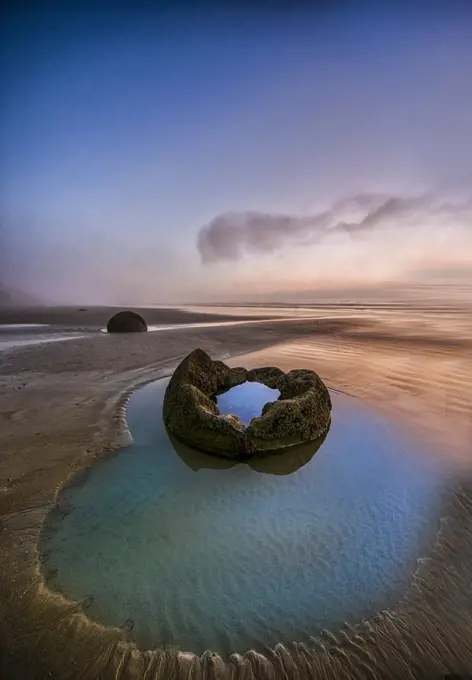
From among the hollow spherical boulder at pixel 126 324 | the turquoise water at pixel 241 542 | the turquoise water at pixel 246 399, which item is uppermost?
the hollow spherical boulder at pixel 126 324

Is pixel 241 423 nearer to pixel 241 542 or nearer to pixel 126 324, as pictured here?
pixel 241 542

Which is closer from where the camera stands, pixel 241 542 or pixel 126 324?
pixel 241 542

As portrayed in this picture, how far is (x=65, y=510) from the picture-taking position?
377 centimetres

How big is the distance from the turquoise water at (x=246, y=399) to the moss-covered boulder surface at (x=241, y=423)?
1.26ft

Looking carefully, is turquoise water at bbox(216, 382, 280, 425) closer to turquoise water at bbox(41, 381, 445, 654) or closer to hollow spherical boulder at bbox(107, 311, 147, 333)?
turquoise water at bbox(41, 381, 445, 654)

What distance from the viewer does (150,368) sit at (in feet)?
35.9

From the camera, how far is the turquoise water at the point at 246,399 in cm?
643

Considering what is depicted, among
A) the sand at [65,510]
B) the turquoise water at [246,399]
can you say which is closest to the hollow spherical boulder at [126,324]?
the sand at [65,510]

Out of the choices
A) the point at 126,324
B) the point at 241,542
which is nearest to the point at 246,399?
the point at 241,542

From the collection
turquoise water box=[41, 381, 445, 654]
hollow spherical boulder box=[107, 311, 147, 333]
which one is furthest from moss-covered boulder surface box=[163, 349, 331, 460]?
hollow spherical boulder box=[107, 311, 147, 333]

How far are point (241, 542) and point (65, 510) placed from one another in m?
1.88

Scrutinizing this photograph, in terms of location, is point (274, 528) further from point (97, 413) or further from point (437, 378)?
point (437, 378)

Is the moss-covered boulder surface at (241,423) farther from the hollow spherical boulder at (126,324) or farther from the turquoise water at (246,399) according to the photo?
the hollow spherical boulder at (126,324)

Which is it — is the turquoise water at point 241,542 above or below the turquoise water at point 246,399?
below
